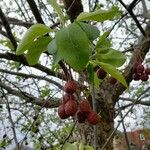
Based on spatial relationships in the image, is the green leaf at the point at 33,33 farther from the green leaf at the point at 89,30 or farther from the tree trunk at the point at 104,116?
the tree trunk at the point at 104,116

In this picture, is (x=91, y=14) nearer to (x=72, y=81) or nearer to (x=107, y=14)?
(x=107, y=14)

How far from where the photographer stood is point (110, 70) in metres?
1.13

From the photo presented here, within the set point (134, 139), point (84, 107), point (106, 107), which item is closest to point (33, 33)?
point (84, 107)

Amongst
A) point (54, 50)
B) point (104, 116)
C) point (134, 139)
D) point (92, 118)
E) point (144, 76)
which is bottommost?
point (92, 118)

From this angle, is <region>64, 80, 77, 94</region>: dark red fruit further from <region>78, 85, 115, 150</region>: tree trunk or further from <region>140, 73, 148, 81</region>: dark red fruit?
<region>78, 85, 115, 150</region>: tree trunk

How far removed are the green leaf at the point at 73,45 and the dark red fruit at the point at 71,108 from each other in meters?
0.17

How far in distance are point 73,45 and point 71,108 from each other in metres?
0.24

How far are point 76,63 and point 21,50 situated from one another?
0.62 feet

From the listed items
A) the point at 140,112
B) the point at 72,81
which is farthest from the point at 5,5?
the point at 72,81

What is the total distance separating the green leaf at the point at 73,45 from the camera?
957 mm

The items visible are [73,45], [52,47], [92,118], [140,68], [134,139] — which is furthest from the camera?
[134,139]

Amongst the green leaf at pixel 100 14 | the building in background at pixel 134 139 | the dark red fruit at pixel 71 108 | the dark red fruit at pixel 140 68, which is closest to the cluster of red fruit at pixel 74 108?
the dark red fruit at pixel 71 108

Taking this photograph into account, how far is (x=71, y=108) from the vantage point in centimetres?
114

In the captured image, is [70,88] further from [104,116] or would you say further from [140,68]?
[104,116]
